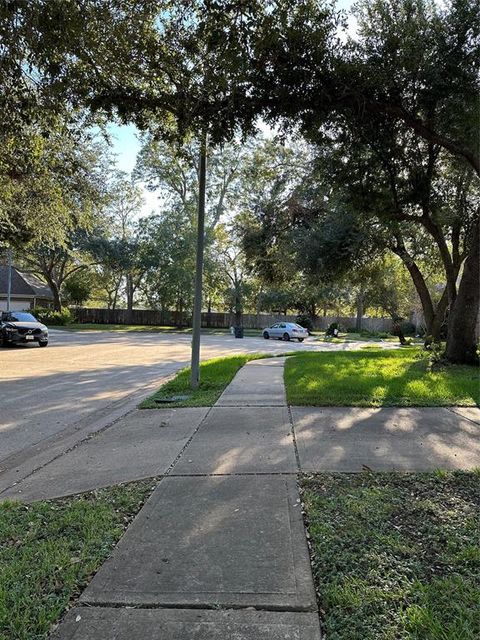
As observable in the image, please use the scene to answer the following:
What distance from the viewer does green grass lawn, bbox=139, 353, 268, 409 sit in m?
8.02

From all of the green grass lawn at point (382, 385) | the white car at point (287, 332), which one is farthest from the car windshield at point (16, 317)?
the white car at point (287, 332)

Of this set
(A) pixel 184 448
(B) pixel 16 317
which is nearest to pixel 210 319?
(B) pixel 16 317

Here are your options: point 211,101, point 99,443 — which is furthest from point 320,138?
point 99,443

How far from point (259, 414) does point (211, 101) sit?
4.48 m

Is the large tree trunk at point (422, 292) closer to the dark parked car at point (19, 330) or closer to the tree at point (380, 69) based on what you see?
the tree at point (380, 69)

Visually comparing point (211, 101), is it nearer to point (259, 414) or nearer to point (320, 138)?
point (320, 138)

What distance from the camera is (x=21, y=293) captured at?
5072cm

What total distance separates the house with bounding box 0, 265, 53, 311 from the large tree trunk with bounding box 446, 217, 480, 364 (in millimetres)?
46625

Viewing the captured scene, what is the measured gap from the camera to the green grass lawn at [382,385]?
7680 millimetres

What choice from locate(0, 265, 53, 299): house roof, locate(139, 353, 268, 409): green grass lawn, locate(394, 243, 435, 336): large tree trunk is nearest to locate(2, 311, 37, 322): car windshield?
locate(139, 353, 268, 409): green grass lawn

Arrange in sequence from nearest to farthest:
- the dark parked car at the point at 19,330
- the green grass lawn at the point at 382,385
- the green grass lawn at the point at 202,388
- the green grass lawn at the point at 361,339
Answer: the green grass lawn at the point at 382,385
the green grass lawn at the point at 202,388
the dark parked car at the point at 19,330
the green grass lawn at the point at 361,339

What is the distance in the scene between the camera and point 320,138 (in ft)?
25.3

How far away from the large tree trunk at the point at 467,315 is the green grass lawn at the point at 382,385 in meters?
0.42

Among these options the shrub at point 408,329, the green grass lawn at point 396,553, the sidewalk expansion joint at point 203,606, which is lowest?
the sidewalk expansion joint at point 203,606
